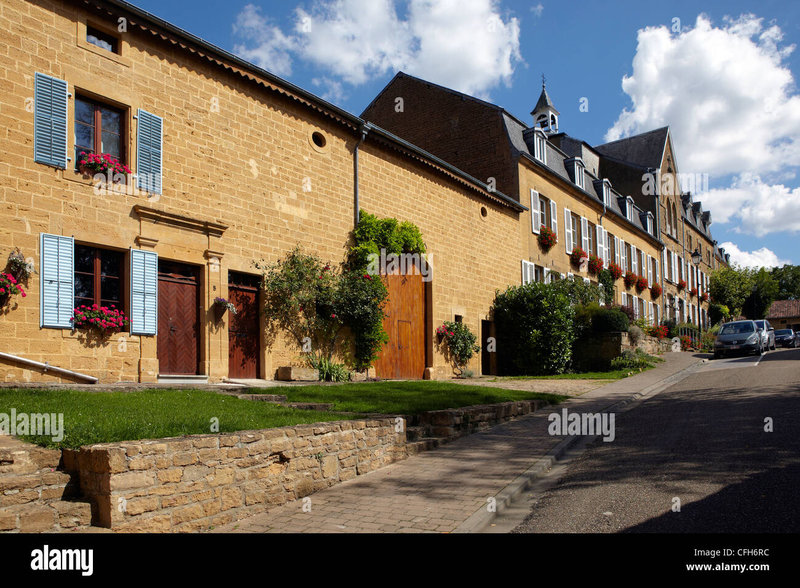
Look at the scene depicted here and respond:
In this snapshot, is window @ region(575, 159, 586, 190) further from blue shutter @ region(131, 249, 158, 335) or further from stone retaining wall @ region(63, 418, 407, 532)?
stone retaining wall @ region(63, 418, 407, 532)

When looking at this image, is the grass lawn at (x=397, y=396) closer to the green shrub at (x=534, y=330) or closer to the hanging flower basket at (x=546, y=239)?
the green shrub at (x=534, y=330)

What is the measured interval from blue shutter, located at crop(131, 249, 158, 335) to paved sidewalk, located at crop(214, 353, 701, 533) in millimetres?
5718

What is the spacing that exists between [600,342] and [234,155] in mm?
13881

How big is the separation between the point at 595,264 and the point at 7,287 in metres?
25.7

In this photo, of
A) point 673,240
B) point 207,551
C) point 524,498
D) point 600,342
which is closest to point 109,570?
point 207,551

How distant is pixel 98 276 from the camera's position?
35.8 ft

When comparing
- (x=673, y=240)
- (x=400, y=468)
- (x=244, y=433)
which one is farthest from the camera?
(x=673, y=240)

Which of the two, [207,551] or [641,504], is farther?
[641,504]

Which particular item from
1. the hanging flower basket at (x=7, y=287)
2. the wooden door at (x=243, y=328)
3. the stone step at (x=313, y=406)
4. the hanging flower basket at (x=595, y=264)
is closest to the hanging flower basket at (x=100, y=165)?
the hanging flower basket at (x=7, y=287)

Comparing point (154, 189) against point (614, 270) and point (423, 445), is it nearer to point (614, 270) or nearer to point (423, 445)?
point (423, 445)

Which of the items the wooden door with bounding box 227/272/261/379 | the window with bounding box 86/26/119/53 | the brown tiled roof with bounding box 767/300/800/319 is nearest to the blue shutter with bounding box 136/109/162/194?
the window with bounding box 86/26/119/53

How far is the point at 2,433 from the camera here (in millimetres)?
5500

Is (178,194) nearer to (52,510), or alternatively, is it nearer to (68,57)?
(68,57)

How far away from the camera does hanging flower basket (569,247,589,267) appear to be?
2828 centimetres
